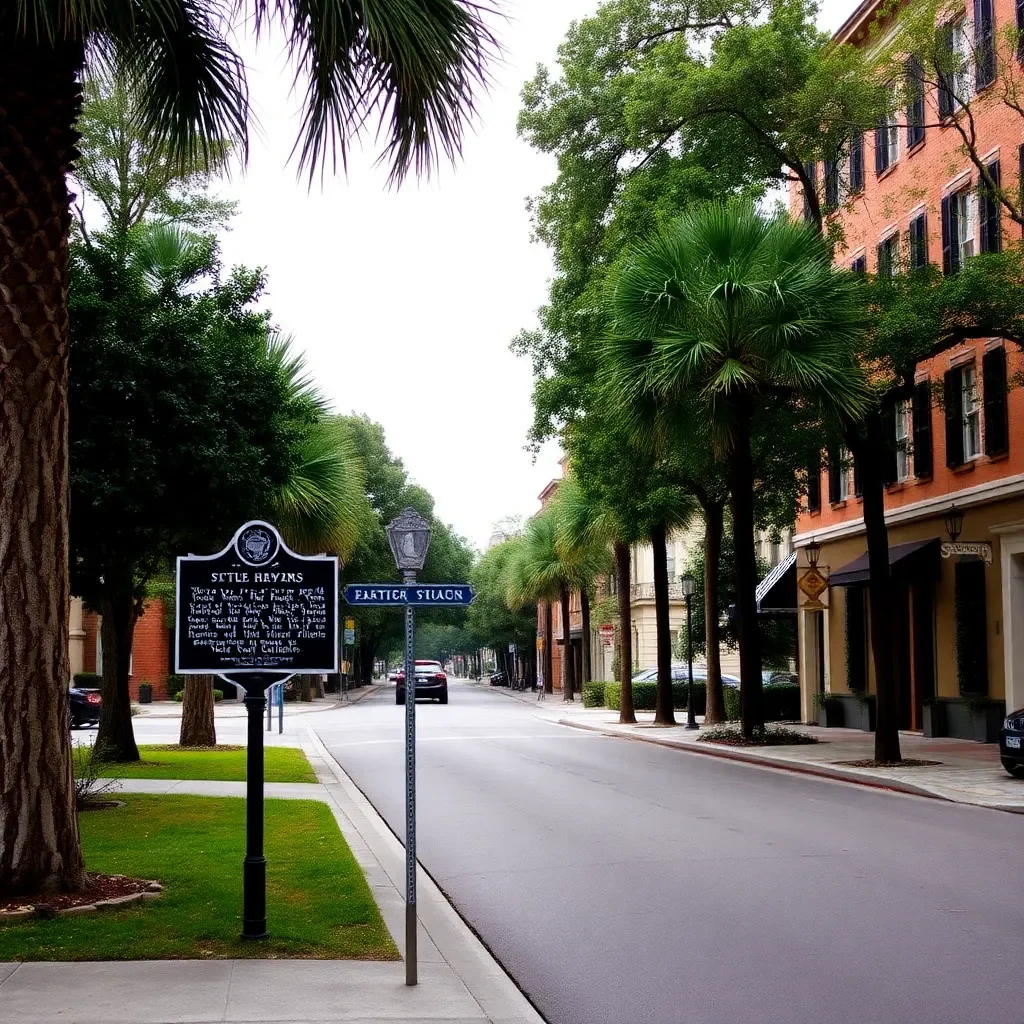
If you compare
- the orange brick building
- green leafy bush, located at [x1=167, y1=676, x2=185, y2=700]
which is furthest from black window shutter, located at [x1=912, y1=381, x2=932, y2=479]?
green leafy bush, located at [x1=167, y1=676, x2=185, y2=700]

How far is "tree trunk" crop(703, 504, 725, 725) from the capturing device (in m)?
31.1

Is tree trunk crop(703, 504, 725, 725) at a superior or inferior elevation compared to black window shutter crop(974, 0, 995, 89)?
inferior

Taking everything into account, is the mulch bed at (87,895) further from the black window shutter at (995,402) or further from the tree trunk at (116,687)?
the black window shutter at (995,402)

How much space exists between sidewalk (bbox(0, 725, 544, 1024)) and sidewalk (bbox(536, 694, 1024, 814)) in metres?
10.2

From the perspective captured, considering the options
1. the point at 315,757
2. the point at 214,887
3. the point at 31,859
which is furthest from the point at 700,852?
the point at 315,757

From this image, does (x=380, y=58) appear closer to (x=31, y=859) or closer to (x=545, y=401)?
(x=31, y=859)

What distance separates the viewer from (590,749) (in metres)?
26.9

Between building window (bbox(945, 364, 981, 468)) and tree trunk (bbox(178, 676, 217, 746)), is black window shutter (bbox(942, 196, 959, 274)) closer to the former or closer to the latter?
building window (bbox(945, 364, 981, 468))

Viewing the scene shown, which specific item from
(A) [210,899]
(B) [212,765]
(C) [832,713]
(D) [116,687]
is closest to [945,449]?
(C) [832,713]

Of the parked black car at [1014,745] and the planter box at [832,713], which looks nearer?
the parked black car at [1014,745]

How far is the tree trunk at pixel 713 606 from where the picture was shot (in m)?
31.1

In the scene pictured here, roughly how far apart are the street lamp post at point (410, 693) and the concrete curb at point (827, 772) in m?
10.3

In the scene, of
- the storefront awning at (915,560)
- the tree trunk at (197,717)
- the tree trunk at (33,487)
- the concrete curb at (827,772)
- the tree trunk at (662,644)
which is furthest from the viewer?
the tree trunk at (662,644)


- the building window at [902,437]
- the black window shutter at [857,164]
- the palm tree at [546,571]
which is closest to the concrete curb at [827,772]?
the building window at [902,437]
